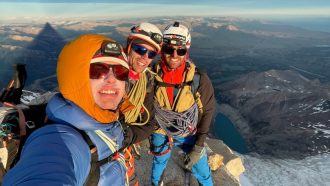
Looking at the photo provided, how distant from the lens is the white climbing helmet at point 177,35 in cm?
818

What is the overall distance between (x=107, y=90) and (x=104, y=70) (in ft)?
0.96

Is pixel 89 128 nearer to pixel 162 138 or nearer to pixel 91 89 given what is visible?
pixel 91 89

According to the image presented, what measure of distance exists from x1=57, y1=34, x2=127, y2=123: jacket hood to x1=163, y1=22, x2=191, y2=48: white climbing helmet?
511 centimetres

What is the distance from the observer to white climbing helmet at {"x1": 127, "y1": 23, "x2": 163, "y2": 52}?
7.17 meters

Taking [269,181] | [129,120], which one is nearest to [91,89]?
[129,120]

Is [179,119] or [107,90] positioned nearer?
[107,90]

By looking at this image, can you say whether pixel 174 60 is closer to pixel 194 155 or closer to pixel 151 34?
pixel 151 34

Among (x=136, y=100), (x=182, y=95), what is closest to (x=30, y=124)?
(x=136, y=100)

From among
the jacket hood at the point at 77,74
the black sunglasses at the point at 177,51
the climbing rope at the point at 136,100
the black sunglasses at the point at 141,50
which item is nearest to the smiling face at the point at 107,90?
the jacket hood at the point at 77,74

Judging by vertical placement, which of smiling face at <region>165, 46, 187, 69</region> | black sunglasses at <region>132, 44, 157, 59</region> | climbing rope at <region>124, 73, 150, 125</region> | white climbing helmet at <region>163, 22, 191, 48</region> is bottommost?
climbing rope at <region>124, 73, 150, 125</region>

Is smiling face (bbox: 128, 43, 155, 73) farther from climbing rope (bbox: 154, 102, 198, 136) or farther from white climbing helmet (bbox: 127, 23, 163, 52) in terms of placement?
climbing rope (bbox: 154, 102, 198, 136)

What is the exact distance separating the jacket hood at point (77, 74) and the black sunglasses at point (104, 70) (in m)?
0.24

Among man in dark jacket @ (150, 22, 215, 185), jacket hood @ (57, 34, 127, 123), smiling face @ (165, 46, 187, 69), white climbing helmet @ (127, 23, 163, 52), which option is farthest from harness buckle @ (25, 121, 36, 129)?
smiling face @ (165, 46, 187, 69)

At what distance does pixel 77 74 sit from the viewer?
125 inches
